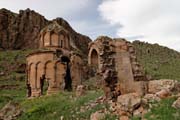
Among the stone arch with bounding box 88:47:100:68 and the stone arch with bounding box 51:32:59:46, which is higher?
the stone arch with bounding box 51:32:59:46

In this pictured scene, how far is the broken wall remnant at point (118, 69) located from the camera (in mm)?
16234

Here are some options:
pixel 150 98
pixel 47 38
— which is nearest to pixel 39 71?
pixel 47 38

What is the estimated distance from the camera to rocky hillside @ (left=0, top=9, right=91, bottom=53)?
9775cm

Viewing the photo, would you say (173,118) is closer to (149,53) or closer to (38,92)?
(38,92)

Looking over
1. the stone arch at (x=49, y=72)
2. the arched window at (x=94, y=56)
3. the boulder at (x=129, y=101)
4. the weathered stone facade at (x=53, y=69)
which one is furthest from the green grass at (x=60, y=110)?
the weathered stone facade at (x=53, y=69)

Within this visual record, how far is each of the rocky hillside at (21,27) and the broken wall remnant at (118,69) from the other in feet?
265

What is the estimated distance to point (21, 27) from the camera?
102 m

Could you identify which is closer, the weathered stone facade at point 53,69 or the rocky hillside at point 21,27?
the weathered stone facade at point 53,69

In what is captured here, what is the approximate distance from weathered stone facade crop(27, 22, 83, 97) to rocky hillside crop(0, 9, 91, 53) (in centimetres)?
6562

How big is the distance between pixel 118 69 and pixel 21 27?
285 ft

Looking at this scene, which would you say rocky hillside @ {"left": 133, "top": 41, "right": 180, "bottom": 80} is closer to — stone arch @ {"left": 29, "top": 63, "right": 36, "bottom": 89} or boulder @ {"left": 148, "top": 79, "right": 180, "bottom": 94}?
stone arch @ {"left": 29, "top": 63, "right": 36, "bottom": 89}

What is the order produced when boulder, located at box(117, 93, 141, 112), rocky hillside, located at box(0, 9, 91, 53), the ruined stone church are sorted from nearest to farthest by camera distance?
1. boulder, located at box(117, 93, 141, 112)
2. the ruined stone church
3. rocky hillside, located at box(0, 9, 91, 53)

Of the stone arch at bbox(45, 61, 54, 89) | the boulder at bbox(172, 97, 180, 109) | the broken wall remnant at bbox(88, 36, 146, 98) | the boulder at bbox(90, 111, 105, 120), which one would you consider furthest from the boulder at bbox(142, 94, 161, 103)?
the stone arch at bbox(45, 61, 54, 89)

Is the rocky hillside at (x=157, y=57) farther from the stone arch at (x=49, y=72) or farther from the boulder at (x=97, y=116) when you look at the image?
the boulder at (x=97, y=116)
